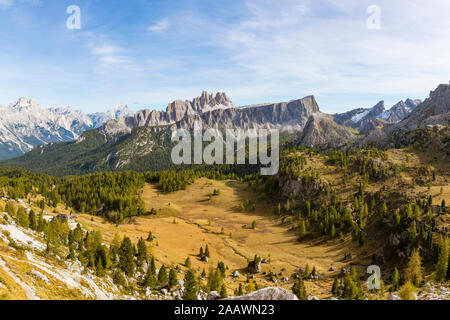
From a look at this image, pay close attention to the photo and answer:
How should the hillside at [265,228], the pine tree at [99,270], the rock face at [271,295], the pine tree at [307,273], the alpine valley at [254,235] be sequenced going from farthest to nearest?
the pine tree at [307,273]
the hillside at [265,228]
the pine tree at [99,270]
the alpine valley at [254,235]
the rock face at [271,295]

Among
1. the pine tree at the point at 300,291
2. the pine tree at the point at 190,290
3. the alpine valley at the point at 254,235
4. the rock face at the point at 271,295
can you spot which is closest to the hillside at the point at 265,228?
the alpine valley at the point at 254,235

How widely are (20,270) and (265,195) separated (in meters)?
141

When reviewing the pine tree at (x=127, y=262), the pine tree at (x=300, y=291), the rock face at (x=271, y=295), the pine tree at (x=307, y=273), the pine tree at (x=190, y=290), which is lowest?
the pine tree at (x=307, y=273)

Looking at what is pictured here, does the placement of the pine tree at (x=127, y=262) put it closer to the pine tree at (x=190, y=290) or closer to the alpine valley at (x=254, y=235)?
the alpine valley at (x=254, y=235)

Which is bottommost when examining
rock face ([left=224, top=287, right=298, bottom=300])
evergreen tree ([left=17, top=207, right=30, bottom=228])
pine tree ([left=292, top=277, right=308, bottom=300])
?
pine tree ([left=292, top=277, right=308, bottom=300])

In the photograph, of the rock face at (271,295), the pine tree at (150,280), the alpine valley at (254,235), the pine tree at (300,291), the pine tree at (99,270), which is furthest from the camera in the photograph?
the pine tree at (300,291)

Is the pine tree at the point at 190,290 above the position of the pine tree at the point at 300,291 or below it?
above

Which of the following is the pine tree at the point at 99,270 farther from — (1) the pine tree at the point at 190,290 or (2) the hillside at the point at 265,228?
(1) the pine tree at the point at 190,290

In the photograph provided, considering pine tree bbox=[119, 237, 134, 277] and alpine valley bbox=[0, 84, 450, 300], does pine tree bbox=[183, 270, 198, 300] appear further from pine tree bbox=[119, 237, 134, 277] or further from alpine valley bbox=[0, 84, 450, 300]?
pine tree bbox=[119, 237, 134, 277]

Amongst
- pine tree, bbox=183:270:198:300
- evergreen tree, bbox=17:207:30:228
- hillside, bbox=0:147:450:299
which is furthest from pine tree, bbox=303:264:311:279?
evergreen tree, bbox=17:207:30:228

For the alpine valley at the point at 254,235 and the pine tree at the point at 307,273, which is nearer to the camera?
the alpine valley at the point at 254,235

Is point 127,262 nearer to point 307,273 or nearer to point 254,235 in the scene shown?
point 307,273

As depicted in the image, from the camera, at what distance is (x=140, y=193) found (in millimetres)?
171875

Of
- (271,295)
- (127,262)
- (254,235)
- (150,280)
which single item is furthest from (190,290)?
(254,235)
